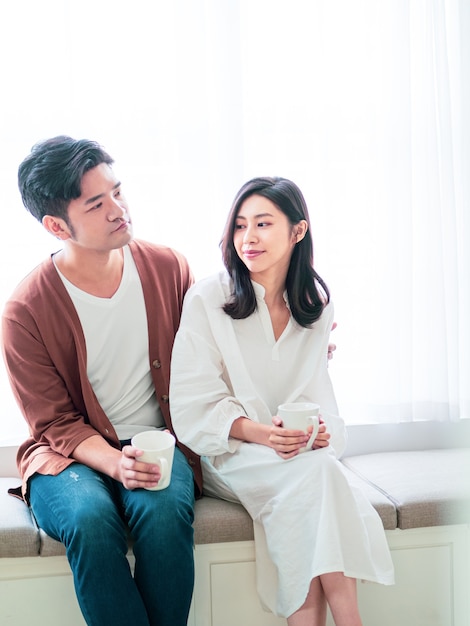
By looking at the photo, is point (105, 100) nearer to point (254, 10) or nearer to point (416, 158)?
point (254, 10)

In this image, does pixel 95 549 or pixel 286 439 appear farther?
pixel 286 439

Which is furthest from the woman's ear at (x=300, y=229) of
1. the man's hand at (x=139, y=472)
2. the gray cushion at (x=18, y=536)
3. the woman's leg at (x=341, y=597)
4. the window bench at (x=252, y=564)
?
the gray cushion at (x=18, y=536)

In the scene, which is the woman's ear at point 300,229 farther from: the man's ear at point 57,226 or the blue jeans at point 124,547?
the blue jeans at point 124,547

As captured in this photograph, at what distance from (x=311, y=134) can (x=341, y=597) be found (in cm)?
133

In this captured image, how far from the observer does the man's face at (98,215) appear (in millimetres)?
1927

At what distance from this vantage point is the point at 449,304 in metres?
2.40

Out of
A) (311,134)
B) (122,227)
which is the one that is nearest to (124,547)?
(122,227)

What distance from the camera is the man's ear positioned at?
6.43 ft

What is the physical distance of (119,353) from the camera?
2027 millimetres

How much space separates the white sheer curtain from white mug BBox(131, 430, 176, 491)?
0.71 metres

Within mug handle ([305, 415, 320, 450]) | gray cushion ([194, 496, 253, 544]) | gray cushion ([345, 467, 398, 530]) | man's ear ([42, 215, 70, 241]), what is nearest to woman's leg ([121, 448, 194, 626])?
gray cushion ([194, 496, 253, 544])

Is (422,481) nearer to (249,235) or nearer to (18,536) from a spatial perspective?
(249,235)

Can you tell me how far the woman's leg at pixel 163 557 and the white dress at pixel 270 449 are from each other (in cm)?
21

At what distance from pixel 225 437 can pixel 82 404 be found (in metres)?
0.41
